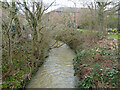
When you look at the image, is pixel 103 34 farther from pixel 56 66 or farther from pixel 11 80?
pixel 11 80

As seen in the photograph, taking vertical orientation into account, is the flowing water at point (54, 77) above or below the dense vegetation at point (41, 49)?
below

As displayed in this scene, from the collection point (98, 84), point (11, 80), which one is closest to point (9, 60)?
point (11, 80)

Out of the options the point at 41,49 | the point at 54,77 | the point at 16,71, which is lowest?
the point at 54,77

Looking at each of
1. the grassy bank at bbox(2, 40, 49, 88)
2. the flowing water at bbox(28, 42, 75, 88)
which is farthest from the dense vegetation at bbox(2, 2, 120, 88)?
the flowing water at bbox(28, 42, 75, 88)

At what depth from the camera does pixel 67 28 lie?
14547 mm

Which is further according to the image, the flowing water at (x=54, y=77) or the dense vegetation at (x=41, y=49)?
the flowing water at (x=54, y=77)

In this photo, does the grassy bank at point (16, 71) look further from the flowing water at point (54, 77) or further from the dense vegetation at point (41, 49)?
the flowing water at point (54, 77)

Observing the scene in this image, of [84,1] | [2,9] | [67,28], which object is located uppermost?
[84,1]

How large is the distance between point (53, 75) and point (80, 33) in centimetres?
914

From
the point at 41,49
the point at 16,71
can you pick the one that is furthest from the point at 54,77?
the point at 41,49

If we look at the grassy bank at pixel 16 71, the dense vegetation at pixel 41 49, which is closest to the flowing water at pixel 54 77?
the dense vegetation at pixel 41 49

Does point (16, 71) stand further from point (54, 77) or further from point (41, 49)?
point (41, 49)

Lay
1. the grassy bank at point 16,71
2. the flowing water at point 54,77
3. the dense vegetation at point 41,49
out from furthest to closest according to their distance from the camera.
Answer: the flowing water at point 54,77, the grassy bank at point 16,71, the dense vegetation at point 41,49

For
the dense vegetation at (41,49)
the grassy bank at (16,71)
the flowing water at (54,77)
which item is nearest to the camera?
the dense vegetation at (41,49)
